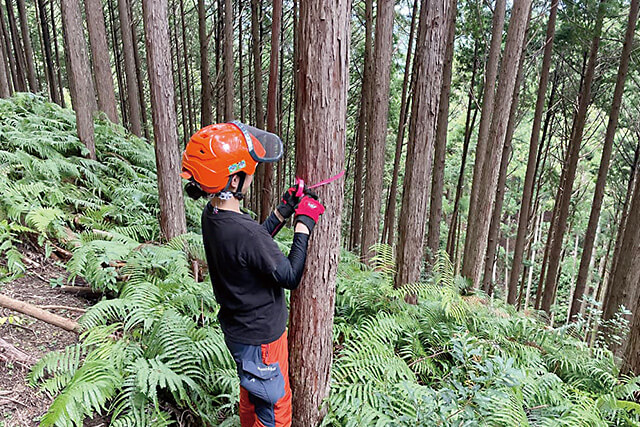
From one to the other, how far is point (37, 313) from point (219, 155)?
2.92m

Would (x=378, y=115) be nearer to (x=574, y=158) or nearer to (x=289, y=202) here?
(x=289, y=202)

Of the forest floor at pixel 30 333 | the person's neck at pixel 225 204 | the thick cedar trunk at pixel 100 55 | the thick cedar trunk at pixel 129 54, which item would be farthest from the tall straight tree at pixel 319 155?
the thick cedar trunk at pixel 129 54

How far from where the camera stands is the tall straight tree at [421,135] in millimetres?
4320

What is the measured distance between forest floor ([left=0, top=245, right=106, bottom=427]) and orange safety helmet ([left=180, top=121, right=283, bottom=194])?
2094mm

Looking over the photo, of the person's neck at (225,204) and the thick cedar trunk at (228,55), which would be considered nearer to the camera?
the person's neck at (225,204)

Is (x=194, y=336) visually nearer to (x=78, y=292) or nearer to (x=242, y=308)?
(x=242, y=308)

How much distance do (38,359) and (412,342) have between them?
3516 millimetres

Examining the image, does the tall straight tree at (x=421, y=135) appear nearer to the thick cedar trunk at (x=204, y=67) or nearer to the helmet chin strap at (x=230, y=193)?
the helmet chin strap at (x=230, y=193)

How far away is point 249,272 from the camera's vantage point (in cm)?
234

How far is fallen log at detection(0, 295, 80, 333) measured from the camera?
143 inches

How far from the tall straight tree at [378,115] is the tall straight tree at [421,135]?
2.55 m

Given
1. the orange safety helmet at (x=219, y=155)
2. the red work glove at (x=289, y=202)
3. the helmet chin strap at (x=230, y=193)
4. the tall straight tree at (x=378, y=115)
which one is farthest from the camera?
the tall straight tree at (x=378, y=115)

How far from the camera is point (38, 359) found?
317 cm

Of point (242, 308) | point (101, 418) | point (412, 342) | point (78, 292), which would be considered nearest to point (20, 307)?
point (78, 292)
